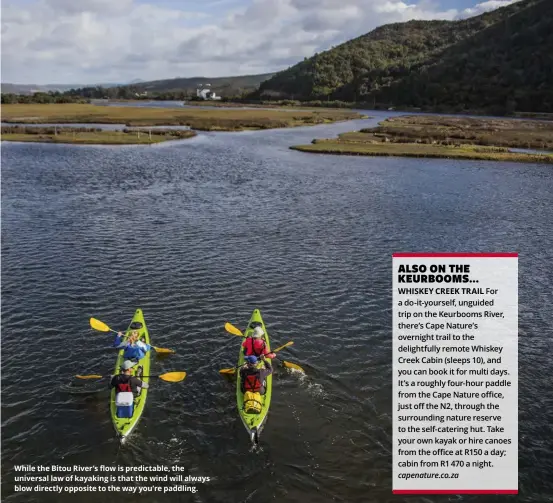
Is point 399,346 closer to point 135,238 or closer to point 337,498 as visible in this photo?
point 337,498

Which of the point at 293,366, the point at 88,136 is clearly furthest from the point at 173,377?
the point at 88,136

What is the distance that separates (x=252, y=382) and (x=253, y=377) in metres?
0.19

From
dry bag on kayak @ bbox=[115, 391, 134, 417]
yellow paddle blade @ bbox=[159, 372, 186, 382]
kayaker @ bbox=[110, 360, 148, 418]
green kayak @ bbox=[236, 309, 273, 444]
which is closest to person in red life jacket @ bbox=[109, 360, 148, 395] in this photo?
kayaker @ bbox=[110, 360, 148, 418]

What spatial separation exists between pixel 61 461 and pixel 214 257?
64.4 feet

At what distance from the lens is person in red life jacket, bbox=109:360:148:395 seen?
56.8 ft

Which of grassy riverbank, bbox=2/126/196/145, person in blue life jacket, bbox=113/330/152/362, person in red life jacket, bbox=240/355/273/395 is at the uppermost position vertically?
grassy riverbank, bbox=2/126/196/145

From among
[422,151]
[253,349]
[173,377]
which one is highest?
[422,151]

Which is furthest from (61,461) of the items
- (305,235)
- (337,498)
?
(305,235)

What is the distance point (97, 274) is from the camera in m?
30.7

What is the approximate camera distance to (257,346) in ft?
67.3

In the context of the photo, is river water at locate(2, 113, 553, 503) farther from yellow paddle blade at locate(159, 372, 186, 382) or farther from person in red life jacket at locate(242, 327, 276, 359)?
person in red life jacket at locate(242, 327, 276, 359)

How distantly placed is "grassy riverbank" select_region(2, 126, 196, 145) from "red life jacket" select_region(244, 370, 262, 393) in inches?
3241

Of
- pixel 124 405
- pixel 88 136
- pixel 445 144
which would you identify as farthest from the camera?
pixel 88 136

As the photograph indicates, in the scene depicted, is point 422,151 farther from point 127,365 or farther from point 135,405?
point 135,405
